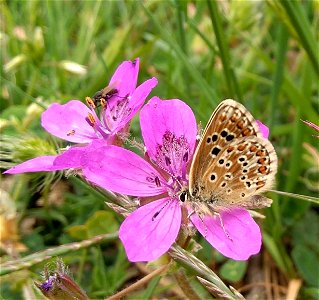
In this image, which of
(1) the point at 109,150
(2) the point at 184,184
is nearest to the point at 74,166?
(1) the point at 109,150

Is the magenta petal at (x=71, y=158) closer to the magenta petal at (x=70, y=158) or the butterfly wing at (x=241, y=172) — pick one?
the magenta petal at (x=70, y=158)

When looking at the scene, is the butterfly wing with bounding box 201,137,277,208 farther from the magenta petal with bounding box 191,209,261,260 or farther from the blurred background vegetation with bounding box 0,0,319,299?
the blurred background vegetation with bounding box 0,0,319,299

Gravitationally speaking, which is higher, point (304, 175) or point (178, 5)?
point (178, 5)

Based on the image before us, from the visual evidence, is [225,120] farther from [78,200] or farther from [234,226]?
[78,200]

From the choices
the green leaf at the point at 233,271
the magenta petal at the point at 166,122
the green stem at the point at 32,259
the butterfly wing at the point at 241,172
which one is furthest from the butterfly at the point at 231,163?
the green leaf at the point at 233,271

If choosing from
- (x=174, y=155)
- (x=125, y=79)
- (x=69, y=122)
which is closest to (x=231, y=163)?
(x=174, y=155)

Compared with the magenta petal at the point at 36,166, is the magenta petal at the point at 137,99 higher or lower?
higher
